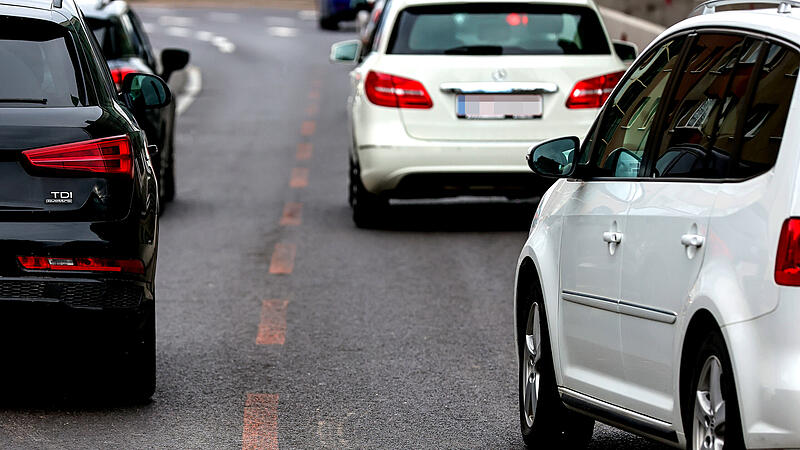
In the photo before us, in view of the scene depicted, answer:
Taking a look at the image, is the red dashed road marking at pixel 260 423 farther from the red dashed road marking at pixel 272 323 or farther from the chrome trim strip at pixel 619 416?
the red dashed road marking at pixel 272 323

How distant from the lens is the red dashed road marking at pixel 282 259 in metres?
11.9

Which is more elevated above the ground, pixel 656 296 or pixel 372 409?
pixel 656 296

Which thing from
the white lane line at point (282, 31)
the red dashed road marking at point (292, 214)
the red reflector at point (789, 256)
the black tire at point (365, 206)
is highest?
the red reflector at point (789, 256)

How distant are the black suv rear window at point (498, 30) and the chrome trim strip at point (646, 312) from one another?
25.4 feet

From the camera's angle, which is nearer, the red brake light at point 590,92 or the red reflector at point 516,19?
the red brake light at point 590,92

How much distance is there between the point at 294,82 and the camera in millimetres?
30766

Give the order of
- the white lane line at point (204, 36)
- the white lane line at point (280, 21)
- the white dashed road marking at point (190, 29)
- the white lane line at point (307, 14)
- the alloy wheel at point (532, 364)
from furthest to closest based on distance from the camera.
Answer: the white lane line at point (307, 14)
the white lane line at point (280, 21)
the white lane line at point (204, 36)
the white dashed road marking at point (190, 29)
the alloy wheel at point (532, 364)

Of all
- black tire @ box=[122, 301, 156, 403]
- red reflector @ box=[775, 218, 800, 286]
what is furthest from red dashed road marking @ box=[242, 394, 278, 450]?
red reflector @ box=[775, 218, 800, 286]

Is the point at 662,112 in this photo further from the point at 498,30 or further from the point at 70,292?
the point at 498,30

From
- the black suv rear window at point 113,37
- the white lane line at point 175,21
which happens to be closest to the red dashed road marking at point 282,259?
the black suv rear window at point 113,37

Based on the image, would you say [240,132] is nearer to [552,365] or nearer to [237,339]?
[237,339]

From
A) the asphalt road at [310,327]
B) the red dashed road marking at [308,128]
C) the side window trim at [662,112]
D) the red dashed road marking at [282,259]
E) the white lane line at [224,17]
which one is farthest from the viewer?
the white lane line at [224,17]

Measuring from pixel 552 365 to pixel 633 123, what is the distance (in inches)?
38.7

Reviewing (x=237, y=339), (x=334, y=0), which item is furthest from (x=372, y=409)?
(x=334, y=0)
